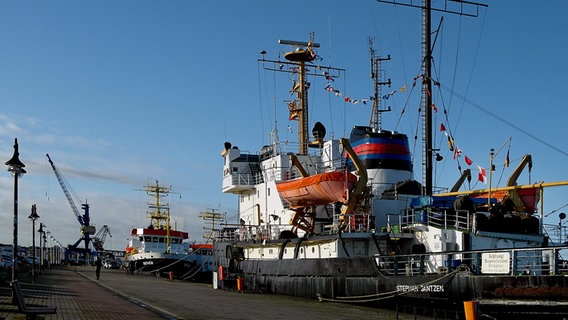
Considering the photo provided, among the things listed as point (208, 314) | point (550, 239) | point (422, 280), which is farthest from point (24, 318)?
point (550, 239)

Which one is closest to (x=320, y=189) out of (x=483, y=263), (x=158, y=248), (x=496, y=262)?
(x=483, y=263)

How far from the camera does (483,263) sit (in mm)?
19125

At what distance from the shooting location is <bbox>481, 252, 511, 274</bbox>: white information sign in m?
18.3

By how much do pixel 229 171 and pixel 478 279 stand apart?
24038mm

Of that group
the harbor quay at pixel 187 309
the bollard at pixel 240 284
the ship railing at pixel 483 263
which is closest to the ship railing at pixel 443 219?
the ship railing at pixel 483 263

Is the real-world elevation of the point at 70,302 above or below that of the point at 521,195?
below

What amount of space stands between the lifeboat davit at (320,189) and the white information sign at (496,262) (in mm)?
9691

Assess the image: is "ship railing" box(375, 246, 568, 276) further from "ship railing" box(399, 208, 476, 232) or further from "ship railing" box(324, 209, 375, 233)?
"ship railing" box(324, 209, 375, 233)

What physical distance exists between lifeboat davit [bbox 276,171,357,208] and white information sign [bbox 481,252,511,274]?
969 cm

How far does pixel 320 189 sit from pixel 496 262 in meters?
11.6

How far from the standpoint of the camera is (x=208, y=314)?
64.6 feet

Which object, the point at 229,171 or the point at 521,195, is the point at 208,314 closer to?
the point at 521,195

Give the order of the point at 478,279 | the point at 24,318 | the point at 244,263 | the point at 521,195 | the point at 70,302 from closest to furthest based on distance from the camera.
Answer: the point at 24,318, the point at 478,279, the point at 70,302, the point at 521,195, the point at 244,263

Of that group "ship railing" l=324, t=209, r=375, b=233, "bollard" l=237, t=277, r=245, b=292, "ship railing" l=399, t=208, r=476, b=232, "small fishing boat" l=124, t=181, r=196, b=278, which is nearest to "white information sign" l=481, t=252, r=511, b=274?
"ship railing" l=399, t=208, r=476, b=232
